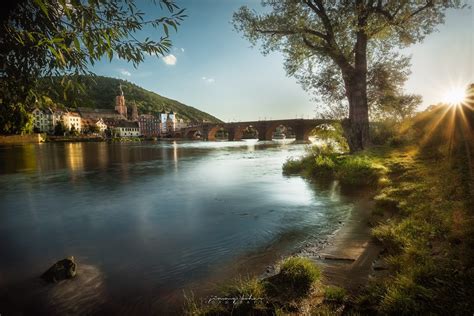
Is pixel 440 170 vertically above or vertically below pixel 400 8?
below

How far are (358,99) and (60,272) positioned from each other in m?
17.8

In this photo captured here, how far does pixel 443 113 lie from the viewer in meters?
17.4

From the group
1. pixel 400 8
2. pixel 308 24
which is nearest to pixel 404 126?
pixel 400 8

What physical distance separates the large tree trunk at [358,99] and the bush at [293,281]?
15.6m

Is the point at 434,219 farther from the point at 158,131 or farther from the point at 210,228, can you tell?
the point at 158,131

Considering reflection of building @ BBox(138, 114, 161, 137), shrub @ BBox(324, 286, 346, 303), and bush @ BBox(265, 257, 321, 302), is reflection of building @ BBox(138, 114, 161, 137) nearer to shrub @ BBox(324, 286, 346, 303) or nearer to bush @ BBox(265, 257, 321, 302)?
bush @ BBox(265, 257, 321, 302)

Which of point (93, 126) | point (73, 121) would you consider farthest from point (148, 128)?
point (73, 121)

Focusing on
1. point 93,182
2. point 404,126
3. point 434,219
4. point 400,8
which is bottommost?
point 93,182

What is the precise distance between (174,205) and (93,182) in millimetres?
9907

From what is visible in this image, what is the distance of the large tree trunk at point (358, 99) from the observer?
17047mm

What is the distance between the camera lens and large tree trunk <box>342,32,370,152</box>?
55.9ft

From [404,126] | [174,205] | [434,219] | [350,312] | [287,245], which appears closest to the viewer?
[350,312]

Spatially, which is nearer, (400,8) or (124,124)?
(400,8)

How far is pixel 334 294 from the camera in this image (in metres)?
4.01
